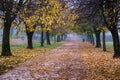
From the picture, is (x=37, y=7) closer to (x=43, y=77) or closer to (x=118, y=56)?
(x=118, y=56)

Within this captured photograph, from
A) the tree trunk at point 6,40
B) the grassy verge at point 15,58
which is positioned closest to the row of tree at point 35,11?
the tree trunk at point 6,40

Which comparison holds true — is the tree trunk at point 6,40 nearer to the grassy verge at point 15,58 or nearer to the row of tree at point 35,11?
the row of tree at point 35,11

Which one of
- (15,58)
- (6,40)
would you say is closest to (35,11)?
(15,58)

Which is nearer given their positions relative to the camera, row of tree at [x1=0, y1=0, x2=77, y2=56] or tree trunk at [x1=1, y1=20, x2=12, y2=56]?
row of tree at [x1=0, y1=0, x2=77, y2=56]

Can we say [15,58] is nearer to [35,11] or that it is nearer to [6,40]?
[6,40]

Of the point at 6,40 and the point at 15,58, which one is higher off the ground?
the point at 6,40

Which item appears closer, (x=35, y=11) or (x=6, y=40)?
(x=35, y=11)

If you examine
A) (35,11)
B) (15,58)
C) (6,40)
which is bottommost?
(15,58)

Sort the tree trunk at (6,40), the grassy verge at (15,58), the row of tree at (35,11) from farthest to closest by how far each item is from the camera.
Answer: the tree trunk at (6,40) < the row of tree at (35,11) < the grassy verge at (15,58)

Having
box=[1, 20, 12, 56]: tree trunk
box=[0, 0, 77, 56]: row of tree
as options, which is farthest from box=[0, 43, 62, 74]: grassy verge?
box=[0, 0, 77, 56]: row of tree

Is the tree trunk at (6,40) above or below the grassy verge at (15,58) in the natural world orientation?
above

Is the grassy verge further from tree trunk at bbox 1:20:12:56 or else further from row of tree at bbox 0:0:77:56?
row of tree at bbox 0:0:77:56

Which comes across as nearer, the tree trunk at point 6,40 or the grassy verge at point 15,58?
the grassy verge at point 15,58

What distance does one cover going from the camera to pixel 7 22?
26547 mm
